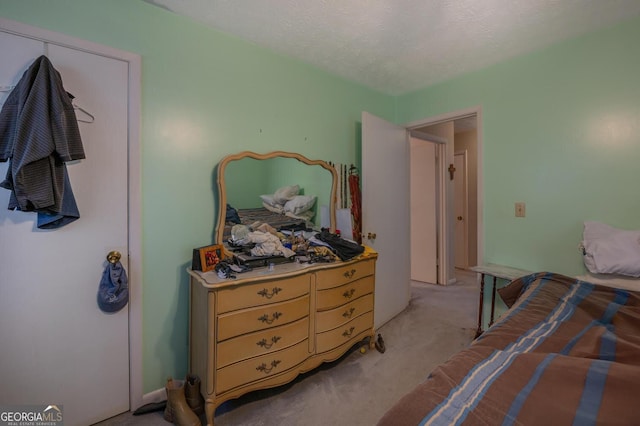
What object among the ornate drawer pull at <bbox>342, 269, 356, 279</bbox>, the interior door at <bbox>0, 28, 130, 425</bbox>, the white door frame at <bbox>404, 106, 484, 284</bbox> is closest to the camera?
the interior door at <bbox>0, 28, 130, 425</bbox>

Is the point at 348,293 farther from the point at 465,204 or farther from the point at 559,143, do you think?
the point at 465,204

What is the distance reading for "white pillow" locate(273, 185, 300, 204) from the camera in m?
2.15

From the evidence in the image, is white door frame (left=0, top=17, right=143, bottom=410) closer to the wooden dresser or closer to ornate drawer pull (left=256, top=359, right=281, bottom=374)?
the wooden dresser

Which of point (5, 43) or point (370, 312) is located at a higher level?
point (5, 43)

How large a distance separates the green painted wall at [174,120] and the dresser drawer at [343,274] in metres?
0.80

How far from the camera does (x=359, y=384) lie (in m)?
1.87

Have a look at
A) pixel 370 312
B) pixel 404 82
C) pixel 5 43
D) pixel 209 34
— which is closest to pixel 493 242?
pixel 370 312

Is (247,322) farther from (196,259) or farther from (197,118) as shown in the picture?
(197,118)

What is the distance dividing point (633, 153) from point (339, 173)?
199 centimetres

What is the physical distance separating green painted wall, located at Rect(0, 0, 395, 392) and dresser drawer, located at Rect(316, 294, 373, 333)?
2.85 ft

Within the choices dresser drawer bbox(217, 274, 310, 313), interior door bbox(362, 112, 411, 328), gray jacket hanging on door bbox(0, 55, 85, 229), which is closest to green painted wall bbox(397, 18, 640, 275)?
interior door bbox(362, 112, 411, 328)

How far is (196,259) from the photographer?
66.3 inches

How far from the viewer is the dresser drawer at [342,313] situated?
6.08ft

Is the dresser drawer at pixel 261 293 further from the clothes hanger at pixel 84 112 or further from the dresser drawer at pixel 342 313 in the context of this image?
the clothes hanger at pixel 84 112
